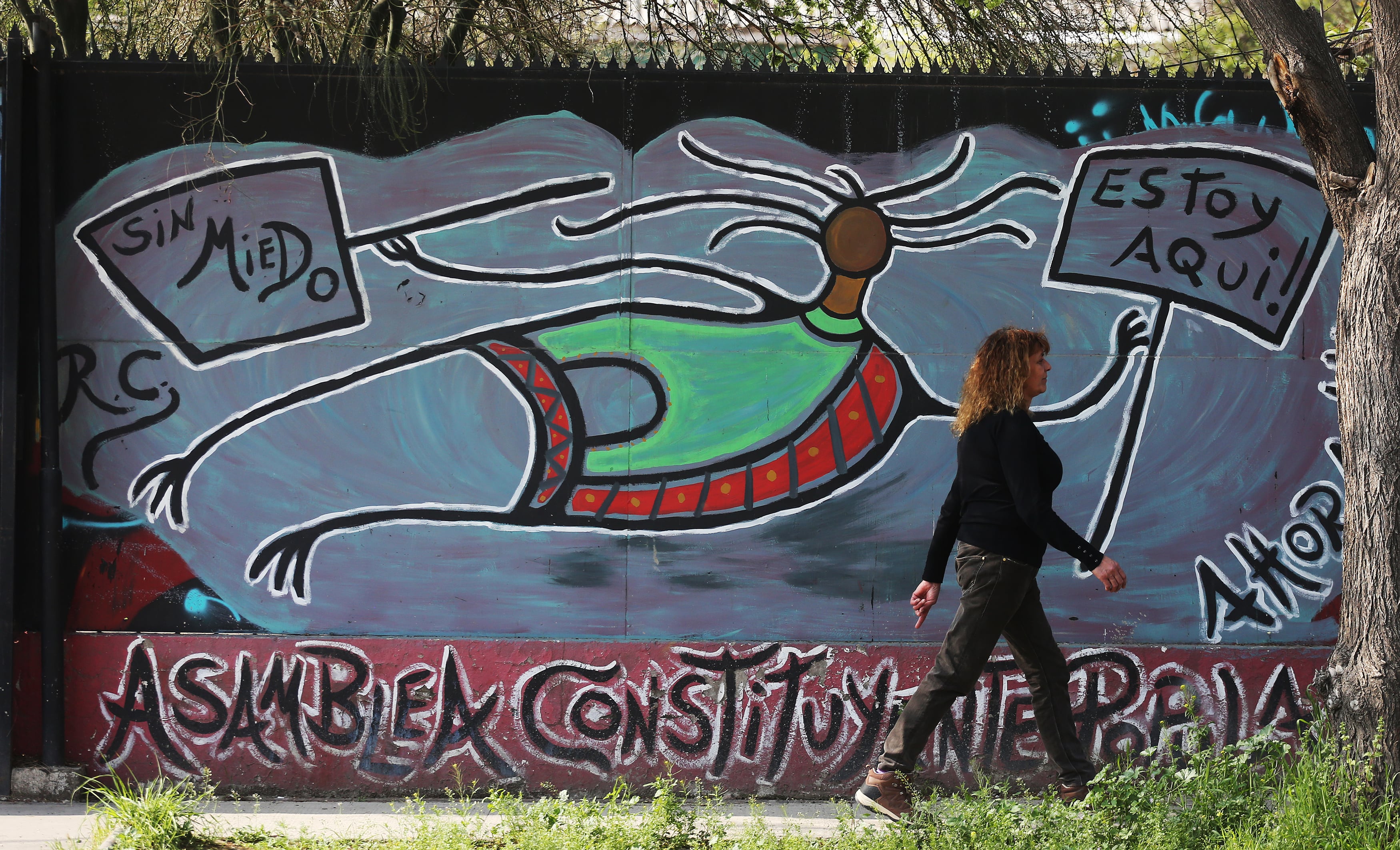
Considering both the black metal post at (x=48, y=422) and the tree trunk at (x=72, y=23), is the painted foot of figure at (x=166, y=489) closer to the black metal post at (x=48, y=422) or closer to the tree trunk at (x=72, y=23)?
the black metal post at (x=48, y=422)

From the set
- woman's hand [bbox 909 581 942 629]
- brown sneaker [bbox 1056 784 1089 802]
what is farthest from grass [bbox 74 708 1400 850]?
woman's hand [bbox 909 581 942 629]

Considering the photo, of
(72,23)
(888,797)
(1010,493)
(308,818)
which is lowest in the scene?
(308,818)

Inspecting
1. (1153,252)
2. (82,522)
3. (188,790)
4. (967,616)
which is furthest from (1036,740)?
(82,522)

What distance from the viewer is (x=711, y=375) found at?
4.79 m

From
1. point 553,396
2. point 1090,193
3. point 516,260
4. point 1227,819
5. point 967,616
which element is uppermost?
point 1090,193

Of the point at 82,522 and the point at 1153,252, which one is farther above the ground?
the point at 1153,252

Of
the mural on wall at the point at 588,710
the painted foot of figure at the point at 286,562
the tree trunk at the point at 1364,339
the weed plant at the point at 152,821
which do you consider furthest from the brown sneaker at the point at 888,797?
the painted foot of figure at the point at 286,562

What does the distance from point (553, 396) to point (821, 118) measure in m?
1.64

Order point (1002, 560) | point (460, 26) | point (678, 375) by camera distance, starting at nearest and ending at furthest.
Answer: point (1002, 560)
point (678, 375)
point (460, 26)

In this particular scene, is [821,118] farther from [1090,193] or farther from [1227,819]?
[1227,819]

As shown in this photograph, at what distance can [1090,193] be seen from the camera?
4781 millimetres

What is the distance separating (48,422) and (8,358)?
0.30 m

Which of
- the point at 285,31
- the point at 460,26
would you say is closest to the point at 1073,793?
the point at 460,26

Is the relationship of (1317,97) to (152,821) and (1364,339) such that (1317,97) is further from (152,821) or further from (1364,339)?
(152,821)
